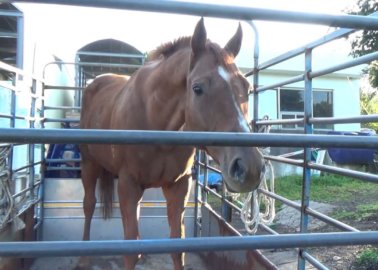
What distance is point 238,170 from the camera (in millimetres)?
1772

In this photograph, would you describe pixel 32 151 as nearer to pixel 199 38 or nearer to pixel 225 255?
pixel 225 255

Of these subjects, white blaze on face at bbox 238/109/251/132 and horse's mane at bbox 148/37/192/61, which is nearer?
white blaze on face at bbox 238/109/251/132

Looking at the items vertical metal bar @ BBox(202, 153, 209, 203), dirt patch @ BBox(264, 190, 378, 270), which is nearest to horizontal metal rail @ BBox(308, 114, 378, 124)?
vertical metal bar @ BBox(202, 153, 209, 203)

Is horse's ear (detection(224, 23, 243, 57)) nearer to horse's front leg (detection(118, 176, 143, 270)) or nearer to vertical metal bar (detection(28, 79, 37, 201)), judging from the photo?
horse's front leg (detection(118, 176, 143, 270))

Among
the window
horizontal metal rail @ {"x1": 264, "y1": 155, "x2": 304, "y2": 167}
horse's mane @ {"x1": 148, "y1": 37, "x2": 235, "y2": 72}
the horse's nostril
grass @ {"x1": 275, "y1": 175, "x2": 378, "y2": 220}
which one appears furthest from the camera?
the window

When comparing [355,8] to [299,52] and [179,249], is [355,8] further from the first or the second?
[179,249]

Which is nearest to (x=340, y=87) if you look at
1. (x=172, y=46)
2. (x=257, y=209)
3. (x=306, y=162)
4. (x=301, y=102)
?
(x=301, y=102)

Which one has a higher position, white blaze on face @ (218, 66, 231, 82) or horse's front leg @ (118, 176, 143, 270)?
white blaze on face @ (218, 66, 231, 82)

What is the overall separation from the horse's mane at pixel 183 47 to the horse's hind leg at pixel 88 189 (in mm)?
1656

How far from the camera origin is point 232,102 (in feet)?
7.04

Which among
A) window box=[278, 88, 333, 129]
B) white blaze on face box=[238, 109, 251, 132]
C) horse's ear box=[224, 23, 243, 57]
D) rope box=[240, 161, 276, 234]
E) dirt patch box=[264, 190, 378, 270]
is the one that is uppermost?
window box=[278, 88, 333, 129]

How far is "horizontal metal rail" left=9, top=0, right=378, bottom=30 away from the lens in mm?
1176

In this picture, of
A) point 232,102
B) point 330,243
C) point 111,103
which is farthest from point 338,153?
point 330,243

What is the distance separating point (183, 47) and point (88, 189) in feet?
7.40
